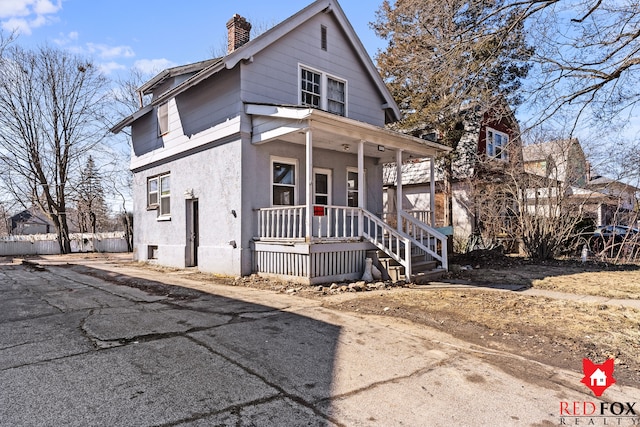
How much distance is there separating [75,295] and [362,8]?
1003cm

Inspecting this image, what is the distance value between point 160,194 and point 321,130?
25.5 feet

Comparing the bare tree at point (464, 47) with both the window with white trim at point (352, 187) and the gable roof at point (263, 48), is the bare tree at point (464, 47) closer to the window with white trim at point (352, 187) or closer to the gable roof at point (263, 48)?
the gable roof at point (263, 48)

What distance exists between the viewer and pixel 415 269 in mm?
9656

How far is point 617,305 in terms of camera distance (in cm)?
668

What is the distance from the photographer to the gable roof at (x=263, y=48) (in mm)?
9977

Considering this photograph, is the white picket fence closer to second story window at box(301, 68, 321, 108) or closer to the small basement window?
the small basement window

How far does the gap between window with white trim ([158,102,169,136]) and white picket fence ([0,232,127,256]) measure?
40.9 feet

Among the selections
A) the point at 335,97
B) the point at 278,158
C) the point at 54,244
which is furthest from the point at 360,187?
the point at 54,244

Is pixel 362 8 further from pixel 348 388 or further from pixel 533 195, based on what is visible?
pixel 348 388

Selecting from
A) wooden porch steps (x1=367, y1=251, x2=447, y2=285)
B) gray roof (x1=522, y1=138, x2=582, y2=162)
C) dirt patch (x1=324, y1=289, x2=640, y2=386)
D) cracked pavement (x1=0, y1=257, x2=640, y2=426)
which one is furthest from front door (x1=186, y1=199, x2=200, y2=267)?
gray roof (x1=522, y1=138, x2=582, y2=162)

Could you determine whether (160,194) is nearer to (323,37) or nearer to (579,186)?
(323,37)

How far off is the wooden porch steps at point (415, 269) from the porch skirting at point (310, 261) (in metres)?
0.48

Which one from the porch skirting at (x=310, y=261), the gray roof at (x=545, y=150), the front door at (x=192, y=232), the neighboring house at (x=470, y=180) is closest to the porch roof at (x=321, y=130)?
the porch skirting at (x=310, y=261)

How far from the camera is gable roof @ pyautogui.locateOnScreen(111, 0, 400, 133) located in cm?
998
